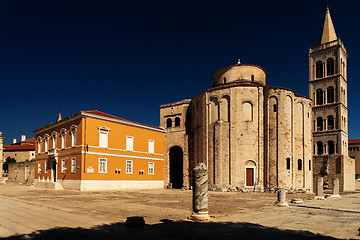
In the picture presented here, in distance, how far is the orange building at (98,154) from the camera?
92.7ft

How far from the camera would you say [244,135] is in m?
31.3

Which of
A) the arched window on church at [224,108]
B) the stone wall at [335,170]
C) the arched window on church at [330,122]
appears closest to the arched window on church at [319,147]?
the arched window on church at [330,122]

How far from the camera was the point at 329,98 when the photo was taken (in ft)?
163

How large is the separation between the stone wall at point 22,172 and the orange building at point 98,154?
6.55 metres

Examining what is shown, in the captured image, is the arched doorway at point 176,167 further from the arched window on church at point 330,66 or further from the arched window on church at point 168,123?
the arched window on church at point 330,66

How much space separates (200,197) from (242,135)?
21854 mm

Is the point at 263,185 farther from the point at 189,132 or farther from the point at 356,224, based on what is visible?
the point at 356,224

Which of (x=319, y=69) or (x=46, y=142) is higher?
(x=319, y=69)

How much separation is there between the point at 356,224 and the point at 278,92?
890 inches

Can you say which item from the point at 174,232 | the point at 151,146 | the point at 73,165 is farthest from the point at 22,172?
the point at 174,232

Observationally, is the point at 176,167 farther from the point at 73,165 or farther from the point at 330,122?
the point at 330,122

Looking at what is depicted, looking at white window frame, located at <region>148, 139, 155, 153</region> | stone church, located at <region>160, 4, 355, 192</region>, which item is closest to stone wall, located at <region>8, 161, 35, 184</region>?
white window frame, located at <region>148, 139, 155, 153</region>

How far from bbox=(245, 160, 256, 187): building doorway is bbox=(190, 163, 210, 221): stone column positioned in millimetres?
21638

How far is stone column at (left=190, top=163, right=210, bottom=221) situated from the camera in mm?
10133
